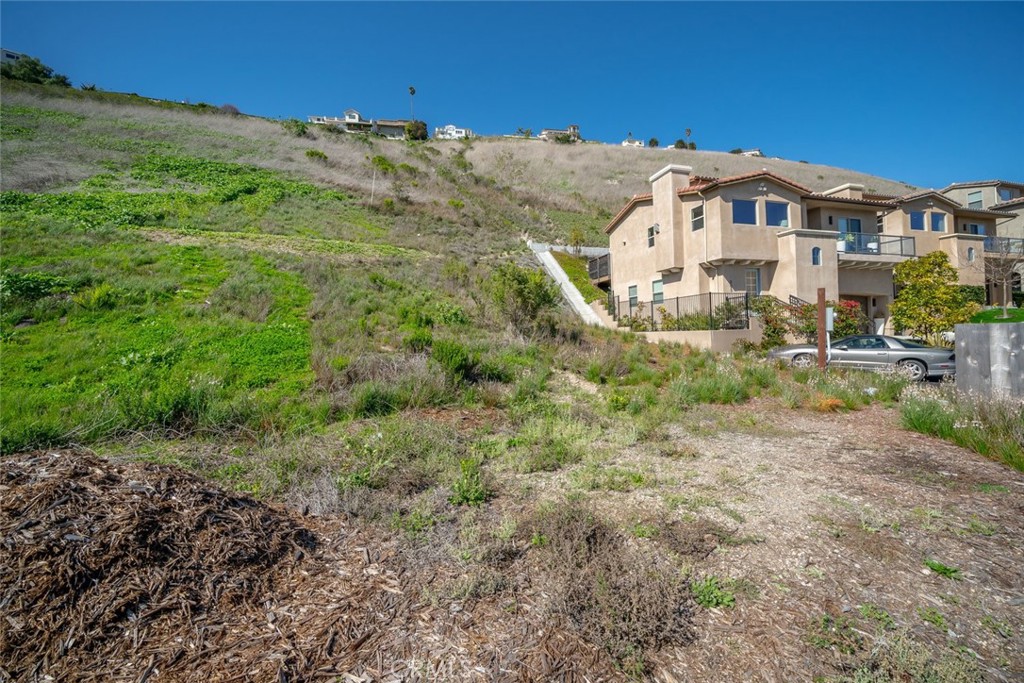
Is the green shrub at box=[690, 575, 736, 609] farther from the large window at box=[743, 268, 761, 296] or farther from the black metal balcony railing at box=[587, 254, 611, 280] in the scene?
the black metal balcony railing at box=[587, 254, 611, 280]

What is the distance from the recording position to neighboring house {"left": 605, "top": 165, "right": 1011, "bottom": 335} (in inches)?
811

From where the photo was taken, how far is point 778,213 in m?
21.8

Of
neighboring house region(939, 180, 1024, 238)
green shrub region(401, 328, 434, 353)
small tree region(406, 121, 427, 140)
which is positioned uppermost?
small tree region(406, 121, 427, 140)

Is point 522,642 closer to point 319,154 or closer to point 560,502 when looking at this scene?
point 560,502

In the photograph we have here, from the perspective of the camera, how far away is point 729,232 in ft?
66.8

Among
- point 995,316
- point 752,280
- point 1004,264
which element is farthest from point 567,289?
point 1004,264

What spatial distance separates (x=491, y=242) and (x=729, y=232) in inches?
567

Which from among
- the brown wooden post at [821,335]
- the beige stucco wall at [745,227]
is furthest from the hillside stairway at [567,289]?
the brown wooden post at [821,335]

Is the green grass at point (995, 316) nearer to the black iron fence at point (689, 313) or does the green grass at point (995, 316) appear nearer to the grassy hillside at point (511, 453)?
the black iron fence at point (689, 313)

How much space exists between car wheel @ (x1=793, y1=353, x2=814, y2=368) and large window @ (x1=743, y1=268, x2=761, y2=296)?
310 inches

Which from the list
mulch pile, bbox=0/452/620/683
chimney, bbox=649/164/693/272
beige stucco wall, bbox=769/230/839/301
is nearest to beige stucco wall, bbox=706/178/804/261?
beige stucco wall, bbox=769/230/839/301

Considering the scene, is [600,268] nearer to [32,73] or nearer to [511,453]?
[511,453]

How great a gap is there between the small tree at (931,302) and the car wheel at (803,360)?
384 inches

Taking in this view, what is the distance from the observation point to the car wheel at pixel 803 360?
13.5 meters
